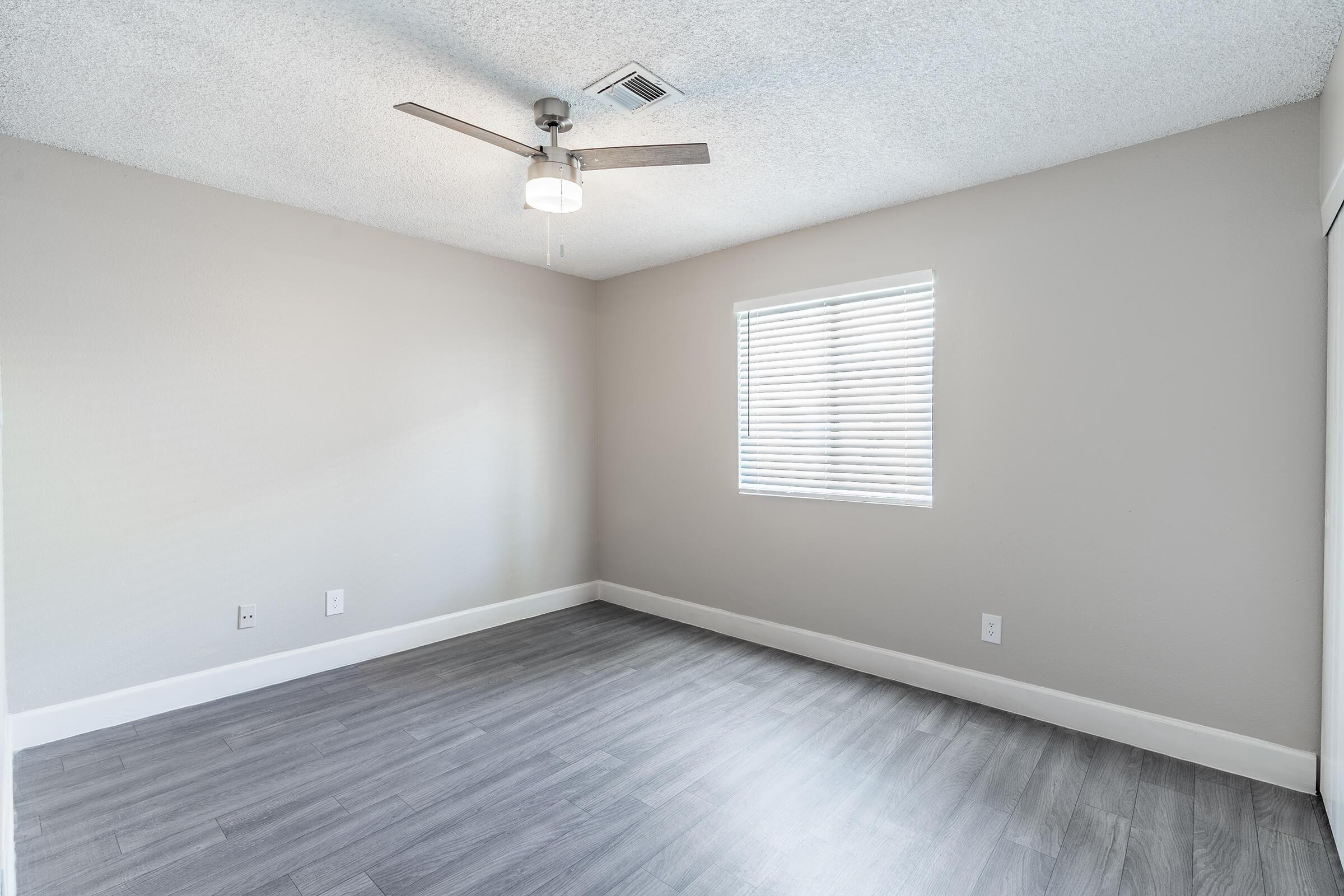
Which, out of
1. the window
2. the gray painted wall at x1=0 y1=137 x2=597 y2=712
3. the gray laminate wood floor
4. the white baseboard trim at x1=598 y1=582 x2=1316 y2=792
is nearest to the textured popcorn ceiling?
the gray painted wall at x1=0 y1=137 x2=597 y2=712

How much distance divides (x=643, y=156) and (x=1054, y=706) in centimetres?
288

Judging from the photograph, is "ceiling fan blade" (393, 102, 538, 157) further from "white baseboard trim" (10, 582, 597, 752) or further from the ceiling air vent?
"white baseboard trim" (10, 582, 597, 752)

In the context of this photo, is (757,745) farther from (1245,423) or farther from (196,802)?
(1245,423)

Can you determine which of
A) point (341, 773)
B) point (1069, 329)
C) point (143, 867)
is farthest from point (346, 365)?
point (1069, 329)

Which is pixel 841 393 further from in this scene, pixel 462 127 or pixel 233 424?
pixel 233 424

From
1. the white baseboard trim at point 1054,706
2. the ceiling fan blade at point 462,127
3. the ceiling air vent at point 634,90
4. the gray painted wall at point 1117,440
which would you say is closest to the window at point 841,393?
the gray painted wall at point 1117,440

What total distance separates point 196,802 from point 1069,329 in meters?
3.88

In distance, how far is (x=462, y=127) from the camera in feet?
6.64

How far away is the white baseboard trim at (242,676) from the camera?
8.72 ft

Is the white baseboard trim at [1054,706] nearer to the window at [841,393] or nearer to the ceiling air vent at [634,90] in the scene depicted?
the window at [841,393]

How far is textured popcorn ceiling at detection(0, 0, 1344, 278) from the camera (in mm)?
1844

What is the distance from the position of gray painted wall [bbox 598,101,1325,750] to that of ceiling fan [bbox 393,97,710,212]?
1.63 meters

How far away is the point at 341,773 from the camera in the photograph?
2.43 m

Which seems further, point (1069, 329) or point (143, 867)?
point (1069, 329)
